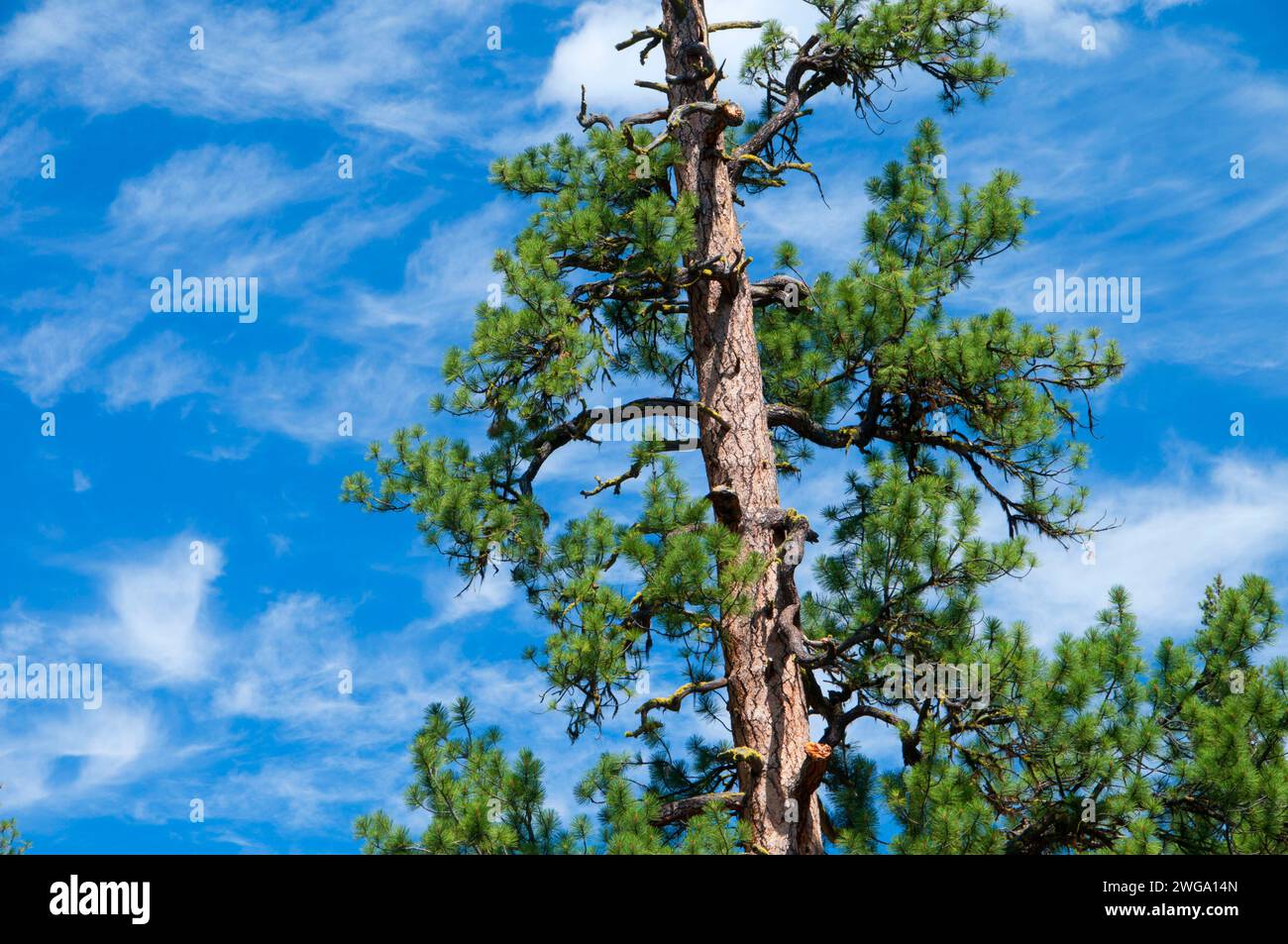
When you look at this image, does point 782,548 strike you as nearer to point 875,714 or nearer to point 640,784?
point 875,714

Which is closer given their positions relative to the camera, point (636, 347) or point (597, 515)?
point (597, 515)

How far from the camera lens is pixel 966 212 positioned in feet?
30.4

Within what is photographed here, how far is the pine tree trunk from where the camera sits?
7.96 metres

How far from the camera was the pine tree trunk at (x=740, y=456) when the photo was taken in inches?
313

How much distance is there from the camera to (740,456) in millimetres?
8695

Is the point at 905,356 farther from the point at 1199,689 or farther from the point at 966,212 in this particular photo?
the point at 1199,689

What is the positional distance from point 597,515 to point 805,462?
235 centimetres
